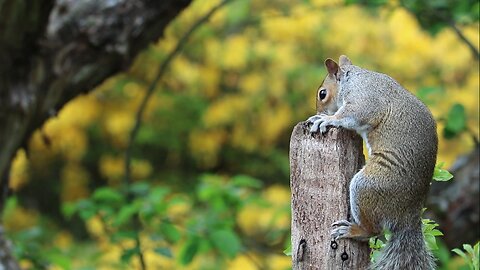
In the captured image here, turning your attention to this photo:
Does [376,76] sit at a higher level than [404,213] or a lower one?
higher

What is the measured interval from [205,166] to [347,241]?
4333 mm

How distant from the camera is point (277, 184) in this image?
5.82 meters

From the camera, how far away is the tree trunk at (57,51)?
225 centimetres

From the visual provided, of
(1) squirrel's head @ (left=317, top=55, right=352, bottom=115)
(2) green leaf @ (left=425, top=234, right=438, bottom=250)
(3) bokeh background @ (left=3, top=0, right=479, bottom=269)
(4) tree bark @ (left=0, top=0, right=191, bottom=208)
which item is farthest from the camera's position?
(3) bokeh background @ (left=3, top=0, right=479, bottom=269)

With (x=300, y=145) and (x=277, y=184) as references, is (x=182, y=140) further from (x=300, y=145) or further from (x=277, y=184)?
(x=300, y=145)

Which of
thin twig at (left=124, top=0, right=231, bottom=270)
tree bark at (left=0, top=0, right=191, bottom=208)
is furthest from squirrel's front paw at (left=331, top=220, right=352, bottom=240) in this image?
thin twig at (left=124, top=0, right=231, bottom=270)

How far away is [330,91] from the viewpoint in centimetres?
173

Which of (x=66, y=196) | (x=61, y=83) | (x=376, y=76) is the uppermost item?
(x=66, y=196)

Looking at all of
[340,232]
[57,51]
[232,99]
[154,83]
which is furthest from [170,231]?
[232,99]

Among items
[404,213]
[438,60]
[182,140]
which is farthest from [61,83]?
[438,60]

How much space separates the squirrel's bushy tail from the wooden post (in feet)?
0.15

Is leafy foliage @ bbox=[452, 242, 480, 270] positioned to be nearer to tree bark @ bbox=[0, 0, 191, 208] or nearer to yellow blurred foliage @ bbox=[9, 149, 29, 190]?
tree bark @ bbox=[0, 0, 191, 208]

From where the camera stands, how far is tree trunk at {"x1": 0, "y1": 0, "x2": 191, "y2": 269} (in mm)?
2254

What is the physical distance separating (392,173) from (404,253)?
141mm
